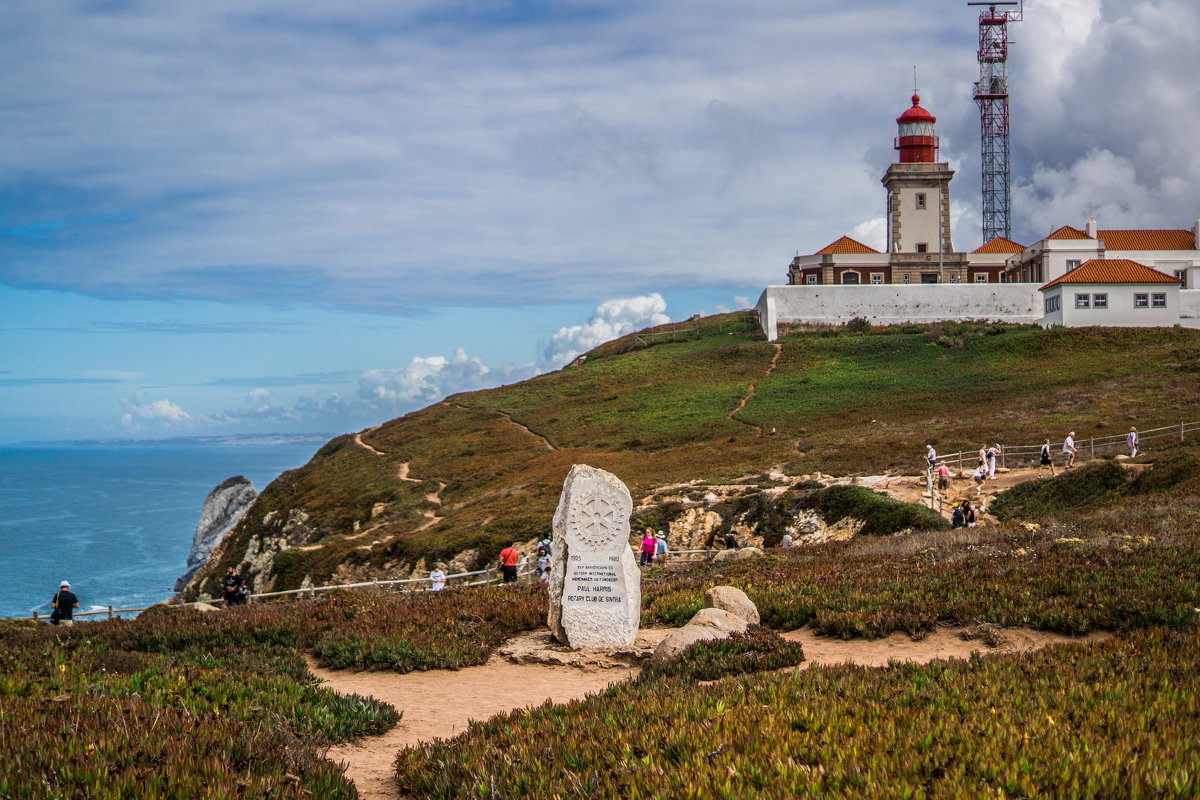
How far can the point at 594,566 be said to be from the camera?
13562mm

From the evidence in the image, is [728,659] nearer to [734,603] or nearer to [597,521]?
[734,603]

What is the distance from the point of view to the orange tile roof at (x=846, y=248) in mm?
92069

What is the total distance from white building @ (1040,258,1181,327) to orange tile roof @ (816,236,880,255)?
20142 millimetres

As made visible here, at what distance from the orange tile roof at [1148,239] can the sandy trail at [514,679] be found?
88382mm

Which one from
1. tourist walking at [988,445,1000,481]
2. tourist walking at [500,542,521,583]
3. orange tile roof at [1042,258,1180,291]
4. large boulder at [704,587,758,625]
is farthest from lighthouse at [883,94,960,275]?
large boulder at [704,587,758,625]

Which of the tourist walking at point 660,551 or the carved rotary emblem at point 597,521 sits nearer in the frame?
the carved rotary emblem at point 597,521

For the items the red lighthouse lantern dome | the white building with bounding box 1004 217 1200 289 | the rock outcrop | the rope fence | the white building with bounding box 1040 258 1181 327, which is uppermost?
the red lighthouse lantern dome

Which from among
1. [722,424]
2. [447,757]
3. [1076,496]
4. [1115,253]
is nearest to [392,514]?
[722,424]

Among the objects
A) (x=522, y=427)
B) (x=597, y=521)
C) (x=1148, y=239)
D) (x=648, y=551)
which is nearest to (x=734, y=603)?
(x=597, y=521)

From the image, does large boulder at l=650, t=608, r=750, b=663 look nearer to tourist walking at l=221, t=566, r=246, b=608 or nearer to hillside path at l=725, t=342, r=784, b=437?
tourist walking at l=221, t=566, r=246, b=608

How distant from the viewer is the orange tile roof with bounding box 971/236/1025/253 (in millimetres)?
97562

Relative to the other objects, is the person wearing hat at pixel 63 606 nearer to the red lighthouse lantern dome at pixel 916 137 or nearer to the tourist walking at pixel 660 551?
the tourist walking at pixel 660 551

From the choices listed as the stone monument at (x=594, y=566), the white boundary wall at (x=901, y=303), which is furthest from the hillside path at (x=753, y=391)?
the stone monument at (x=594, y=566)

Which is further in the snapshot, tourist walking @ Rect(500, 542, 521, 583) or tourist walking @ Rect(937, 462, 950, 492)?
tourist walking @ Rect(937, 462, 950, 492)
